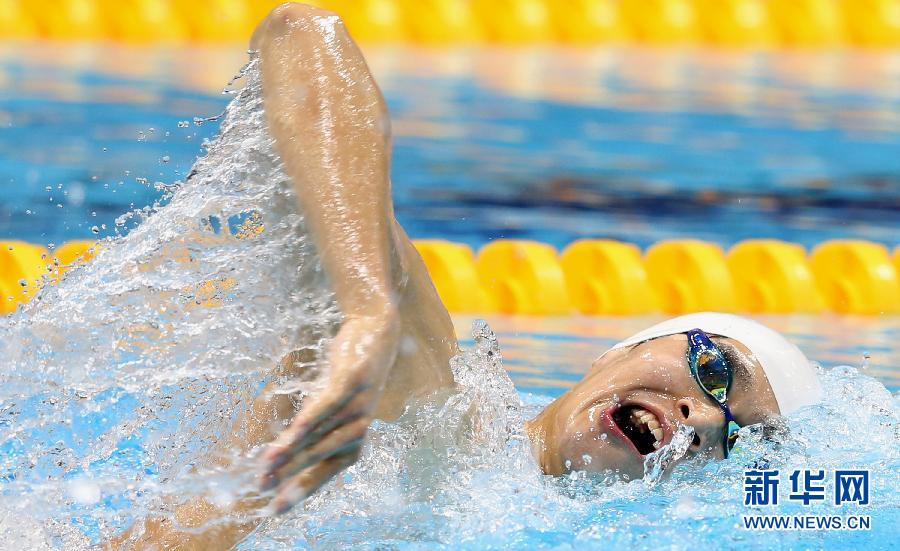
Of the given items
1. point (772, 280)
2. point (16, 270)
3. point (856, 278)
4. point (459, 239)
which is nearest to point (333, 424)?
point (16, 270)

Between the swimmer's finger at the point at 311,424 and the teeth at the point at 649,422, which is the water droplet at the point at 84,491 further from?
the teeth at the point at 649,422

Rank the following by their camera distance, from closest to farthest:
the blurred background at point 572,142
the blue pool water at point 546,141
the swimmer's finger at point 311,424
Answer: the swimmer's finger at point 311,424 → the blurred background at point 572,142 → the blue pool water at point 546,141

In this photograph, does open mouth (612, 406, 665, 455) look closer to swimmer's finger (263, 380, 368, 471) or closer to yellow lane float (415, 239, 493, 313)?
swimmer's finger (263, 380, 368, 471)

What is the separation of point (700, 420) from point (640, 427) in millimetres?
97

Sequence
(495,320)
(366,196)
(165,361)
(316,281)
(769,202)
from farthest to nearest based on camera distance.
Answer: (769,202) → (495,320) → (165,361) → (316,281) → (366,196)

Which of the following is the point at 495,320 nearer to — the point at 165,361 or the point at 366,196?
the point at 165,361

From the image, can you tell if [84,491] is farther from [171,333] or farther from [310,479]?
[310,479]

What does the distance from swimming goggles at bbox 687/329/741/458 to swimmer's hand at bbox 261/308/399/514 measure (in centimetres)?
77

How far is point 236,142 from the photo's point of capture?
1462mm

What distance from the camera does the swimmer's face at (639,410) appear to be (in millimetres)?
1726

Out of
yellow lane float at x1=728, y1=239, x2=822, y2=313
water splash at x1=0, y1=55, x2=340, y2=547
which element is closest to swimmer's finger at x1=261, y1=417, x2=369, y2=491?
water splash at x1=0, y1=55, x2=340, y2=547

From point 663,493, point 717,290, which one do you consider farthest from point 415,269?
point 717,290

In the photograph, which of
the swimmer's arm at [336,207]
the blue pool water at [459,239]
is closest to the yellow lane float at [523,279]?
the blue pool water at [459,239]

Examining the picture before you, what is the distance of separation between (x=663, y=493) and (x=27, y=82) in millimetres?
5451
